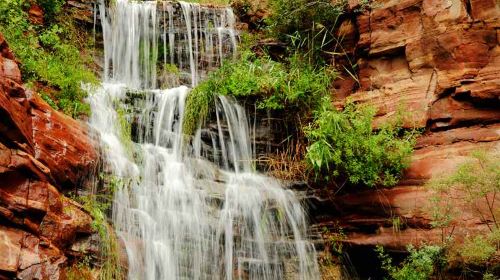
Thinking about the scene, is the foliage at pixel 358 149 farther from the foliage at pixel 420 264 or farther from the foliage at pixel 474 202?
the foliage at pixel 420 264

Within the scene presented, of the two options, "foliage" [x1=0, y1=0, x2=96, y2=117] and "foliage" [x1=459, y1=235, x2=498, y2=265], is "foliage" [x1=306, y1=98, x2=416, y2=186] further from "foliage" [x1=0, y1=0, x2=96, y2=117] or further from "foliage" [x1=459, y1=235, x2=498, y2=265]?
"foliage" [x1=0, y1=0, x2=96, y2=117]

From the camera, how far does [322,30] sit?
1046 centimetres

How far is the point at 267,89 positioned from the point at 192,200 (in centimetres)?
323

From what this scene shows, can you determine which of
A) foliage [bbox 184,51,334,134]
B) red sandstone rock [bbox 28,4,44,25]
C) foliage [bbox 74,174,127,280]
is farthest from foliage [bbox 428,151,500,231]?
red sandstone rock [bbox 28,4,44,25]

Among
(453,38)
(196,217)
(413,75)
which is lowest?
(196,217)

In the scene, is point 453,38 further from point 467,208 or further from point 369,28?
point 467,208

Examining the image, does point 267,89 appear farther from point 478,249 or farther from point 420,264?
point 478,249

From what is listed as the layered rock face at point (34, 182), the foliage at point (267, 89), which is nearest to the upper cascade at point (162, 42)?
the foliage at point (267, 89)

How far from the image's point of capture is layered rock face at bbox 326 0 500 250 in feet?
23.9

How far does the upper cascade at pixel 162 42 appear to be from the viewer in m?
12.1

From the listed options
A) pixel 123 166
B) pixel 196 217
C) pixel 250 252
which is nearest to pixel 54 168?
pixel 123 166

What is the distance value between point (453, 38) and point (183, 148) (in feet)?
17.9

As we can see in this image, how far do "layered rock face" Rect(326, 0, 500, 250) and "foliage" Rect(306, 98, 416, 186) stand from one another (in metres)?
0.27

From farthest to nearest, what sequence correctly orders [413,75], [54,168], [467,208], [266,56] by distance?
[266,56]
[413,75]
[467,208]
[54,168]
